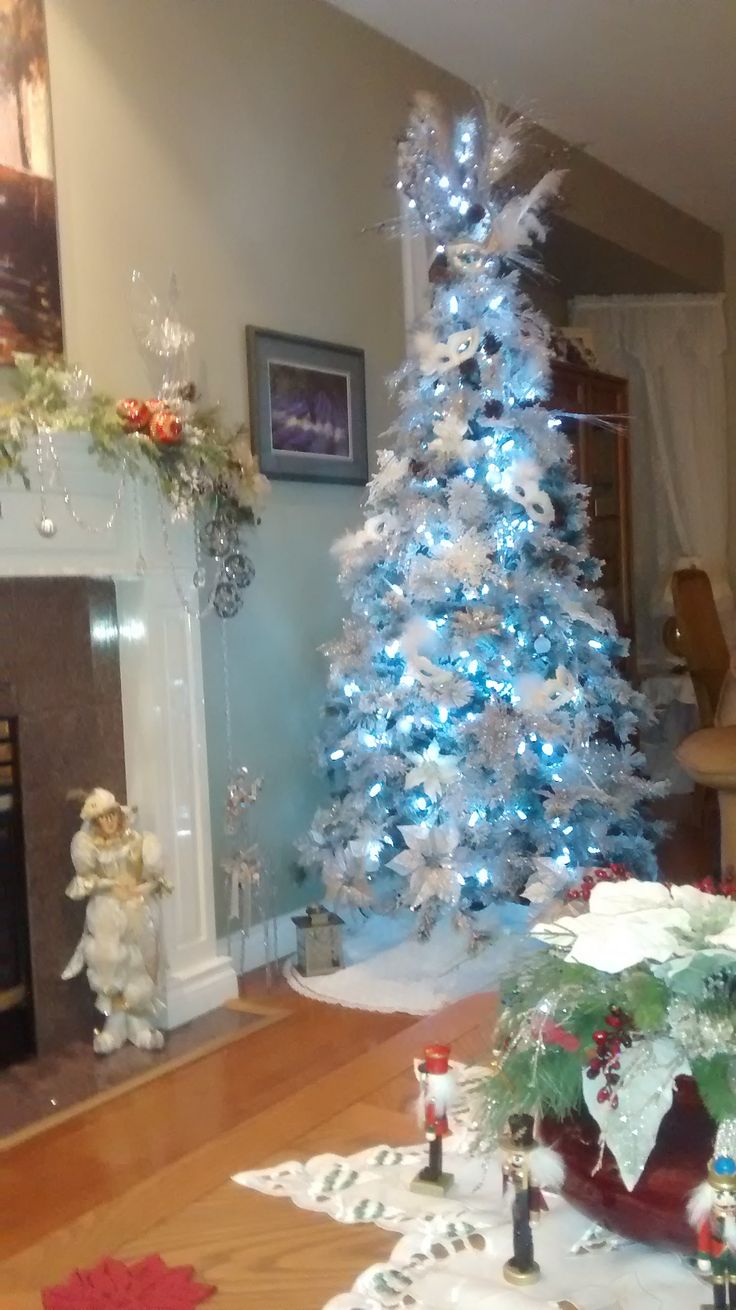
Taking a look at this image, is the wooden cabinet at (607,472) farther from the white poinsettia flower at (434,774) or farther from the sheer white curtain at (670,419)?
the white poinsettia flower at (434,774)

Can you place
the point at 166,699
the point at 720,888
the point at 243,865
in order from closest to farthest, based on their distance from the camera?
the point at 720,888, the point at 166,699, the point at 243,865

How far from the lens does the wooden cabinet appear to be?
16.6ft

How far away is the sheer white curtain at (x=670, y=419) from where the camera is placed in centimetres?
614

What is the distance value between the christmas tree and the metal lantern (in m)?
0.09

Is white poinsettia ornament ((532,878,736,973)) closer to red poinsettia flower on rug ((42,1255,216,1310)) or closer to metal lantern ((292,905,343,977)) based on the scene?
red poinsettia flower on rug ((42,1255,216,1310))

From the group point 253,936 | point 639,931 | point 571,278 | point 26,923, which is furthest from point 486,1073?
point 571,278

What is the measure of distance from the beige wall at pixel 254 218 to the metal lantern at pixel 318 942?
25 centimetres

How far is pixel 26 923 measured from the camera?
9.05 feet

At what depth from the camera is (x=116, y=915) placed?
8.94 ft

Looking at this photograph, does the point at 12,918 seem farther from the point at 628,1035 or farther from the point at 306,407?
the point at 628,1035

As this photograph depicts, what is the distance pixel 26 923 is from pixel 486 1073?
5.25 ft

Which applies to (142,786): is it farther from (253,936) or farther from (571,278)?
(571,278)

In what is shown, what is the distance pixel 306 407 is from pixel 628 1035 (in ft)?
8.50

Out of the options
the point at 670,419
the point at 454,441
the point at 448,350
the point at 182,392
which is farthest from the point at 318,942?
the point at 670,419
